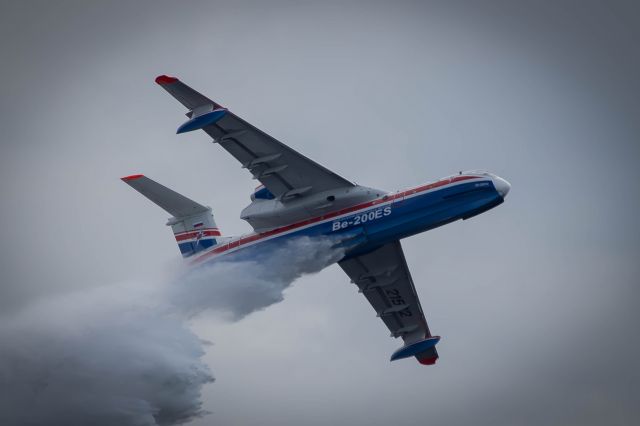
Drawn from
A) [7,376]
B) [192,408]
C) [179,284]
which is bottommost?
[192,408]

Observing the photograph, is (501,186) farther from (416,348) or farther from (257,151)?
(416,348)

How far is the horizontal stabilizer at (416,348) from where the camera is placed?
3959cm

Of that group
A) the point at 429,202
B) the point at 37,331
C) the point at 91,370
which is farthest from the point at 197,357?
the point at 429,202

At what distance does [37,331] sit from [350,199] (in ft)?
40.2

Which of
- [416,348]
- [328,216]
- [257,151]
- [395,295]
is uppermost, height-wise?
[257,151]

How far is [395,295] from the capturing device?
1521 inches

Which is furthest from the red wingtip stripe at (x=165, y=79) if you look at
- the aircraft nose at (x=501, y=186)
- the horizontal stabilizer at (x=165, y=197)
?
the aircraft nose at (x=501, y=186)

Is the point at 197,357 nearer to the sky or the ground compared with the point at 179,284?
nearer to the ground

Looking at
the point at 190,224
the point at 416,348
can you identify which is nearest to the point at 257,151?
the point at 190,224

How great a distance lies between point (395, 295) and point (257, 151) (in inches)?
387

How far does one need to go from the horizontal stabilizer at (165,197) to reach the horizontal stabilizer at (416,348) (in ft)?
33.7

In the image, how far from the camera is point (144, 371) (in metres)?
33.6

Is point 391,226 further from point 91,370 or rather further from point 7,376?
point 7,376

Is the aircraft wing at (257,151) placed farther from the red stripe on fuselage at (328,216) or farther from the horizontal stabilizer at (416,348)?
the horizontal stabilizer at (416,348)
